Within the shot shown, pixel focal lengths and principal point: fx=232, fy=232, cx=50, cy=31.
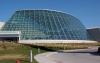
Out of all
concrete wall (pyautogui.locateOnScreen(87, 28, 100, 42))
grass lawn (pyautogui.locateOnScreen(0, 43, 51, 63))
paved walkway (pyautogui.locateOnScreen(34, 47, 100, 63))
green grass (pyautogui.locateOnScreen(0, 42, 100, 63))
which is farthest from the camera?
concrete wall (pyautogui.locateOnScreen(87, 28, 100, 42))

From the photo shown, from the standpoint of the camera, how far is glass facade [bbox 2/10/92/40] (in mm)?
60750

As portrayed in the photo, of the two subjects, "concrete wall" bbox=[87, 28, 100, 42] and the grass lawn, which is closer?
the grass lawn

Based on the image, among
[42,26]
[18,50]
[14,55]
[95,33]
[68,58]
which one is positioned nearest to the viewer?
[68,58]

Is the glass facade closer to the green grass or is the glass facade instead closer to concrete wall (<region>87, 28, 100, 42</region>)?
concrete wall (<region>87, 28, 100, 42</region>)

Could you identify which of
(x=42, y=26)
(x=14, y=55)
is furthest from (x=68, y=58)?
(x=42, y=26)

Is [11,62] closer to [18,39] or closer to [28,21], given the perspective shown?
[18,39]

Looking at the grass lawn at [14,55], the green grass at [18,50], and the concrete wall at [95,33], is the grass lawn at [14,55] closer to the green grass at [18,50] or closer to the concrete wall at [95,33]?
the green grass at [18,50]

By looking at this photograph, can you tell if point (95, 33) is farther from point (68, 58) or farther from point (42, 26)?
point (68, 58)

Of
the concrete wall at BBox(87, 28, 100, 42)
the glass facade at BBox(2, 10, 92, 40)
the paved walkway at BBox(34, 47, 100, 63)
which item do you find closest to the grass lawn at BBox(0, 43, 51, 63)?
the paved walkway at BBox(34, 47, 100, 63)

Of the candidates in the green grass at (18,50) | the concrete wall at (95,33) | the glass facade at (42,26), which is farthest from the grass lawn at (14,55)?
the concrete wall at (95,33)

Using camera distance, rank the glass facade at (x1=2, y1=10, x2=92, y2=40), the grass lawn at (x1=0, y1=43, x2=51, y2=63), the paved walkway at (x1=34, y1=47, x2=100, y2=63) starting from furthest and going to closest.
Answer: the glass facade at (x1=2, y1=10, x2=92, y2=40)
the paved walkway at (x1=34, y1=47, x2=100, y2=63)
the grass lawn at (x1=0, y1=43, x2=51, y2=63)

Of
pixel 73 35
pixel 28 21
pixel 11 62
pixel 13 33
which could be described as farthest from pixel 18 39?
pixel 11 62

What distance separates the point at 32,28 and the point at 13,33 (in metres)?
5.65

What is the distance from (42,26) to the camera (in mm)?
62562
